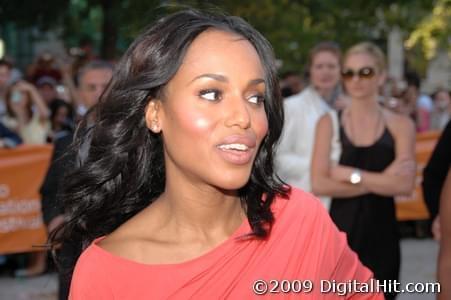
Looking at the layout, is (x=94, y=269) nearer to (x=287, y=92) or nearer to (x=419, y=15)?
(x=287, y=92)

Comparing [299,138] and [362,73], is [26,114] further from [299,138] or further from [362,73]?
[362,73]

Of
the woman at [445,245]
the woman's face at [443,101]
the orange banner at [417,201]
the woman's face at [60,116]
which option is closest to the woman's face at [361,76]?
the woman at [445,245]

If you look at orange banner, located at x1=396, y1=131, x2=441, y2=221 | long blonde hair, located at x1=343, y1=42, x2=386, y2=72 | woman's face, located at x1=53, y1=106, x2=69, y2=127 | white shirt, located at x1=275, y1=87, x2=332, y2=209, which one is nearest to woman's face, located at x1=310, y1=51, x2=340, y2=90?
white shirt, located at x1=275, y1=87, x2=332, y2=209

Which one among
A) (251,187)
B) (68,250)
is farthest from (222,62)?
(68,250)

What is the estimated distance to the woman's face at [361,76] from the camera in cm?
579

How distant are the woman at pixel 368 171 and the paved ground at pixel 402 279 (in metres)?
3.45

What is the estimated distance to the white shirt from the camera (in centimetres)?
627

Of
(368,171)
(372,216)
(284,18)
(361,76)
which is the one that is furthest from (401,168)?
(284,18)

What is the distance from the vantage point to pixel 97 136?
3219mm

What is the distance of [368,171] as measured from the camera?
5.50 m

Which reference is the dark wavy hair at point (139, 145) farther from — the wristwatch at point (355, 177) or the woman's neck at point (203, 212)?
the wristwatch at point (355, 177)

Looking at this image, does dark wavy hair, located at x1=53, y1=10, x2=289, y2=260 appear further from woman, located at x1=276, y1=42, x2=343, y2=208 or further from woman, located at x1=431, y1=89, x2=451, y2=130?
woman, located at x1=431, y1=89, x2=451, y2=130

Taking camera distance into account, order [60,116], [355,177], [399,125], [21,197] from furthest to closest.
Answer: [60,116] < [21,197] < [399,125] < [355,177]

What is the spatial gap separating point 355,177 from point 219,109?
2.87 meters
